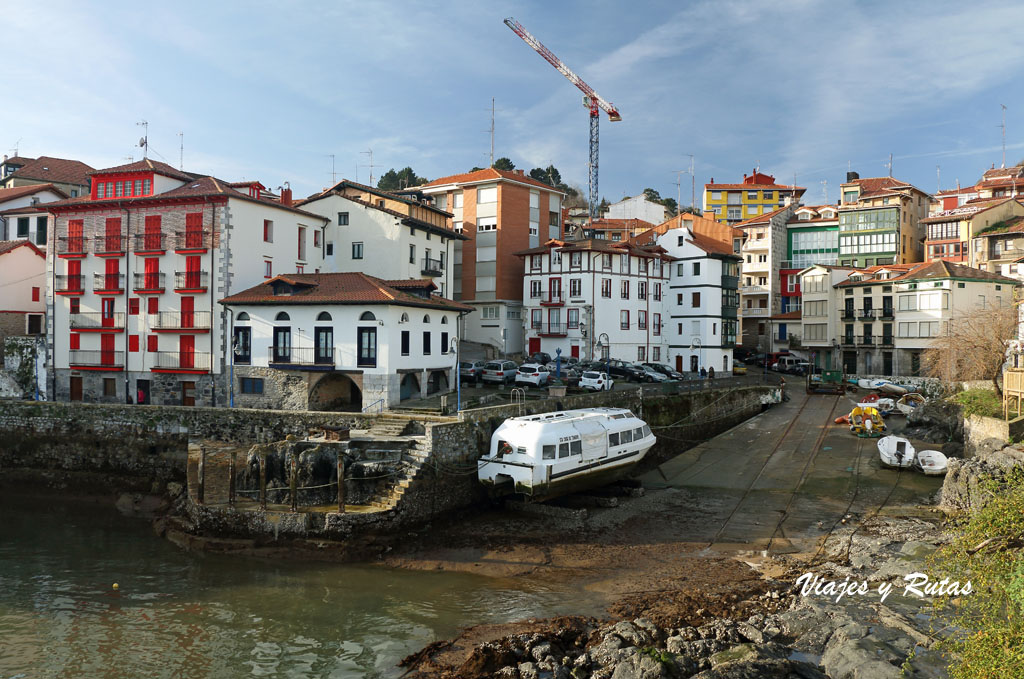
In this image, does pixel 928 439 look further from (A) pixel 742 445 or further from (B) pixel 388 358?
(B) pixel 388 358

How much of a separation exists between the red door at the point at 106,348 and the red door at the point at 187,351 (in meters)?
5.28

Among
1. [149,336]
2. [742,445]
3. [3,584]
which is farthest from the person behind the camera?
[149,336]

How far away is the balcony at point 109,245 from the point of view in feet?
Answer: 139

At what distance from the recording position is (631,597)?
20.6 m

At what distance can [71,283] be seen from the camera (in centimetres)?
4338

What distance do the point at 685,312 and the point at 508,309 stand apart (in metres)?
15.6

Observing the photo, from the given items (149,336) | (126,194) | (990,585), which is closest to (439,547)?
(990,585)

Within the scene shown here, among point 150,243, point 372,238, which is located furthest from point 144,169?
point 372,238

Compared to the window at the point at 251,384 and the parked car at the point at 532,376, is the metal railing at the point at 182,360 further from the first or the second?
the parked car at the point at 532,376

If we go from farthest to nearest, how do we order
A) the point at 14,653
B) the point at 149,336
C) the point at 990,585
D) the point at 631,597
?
the point at 149,336 < the point at 631,597 < the point at 14,653 < the point at 990,585

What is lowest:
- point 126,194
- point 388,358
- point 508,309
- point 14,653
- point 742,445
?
point 14,653

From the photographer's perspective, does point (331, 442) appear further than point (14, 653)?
Yes

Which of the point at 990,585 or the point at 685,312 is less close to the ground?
the point at 685,312

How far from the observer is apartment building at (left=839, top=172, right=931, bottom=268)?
243ft
